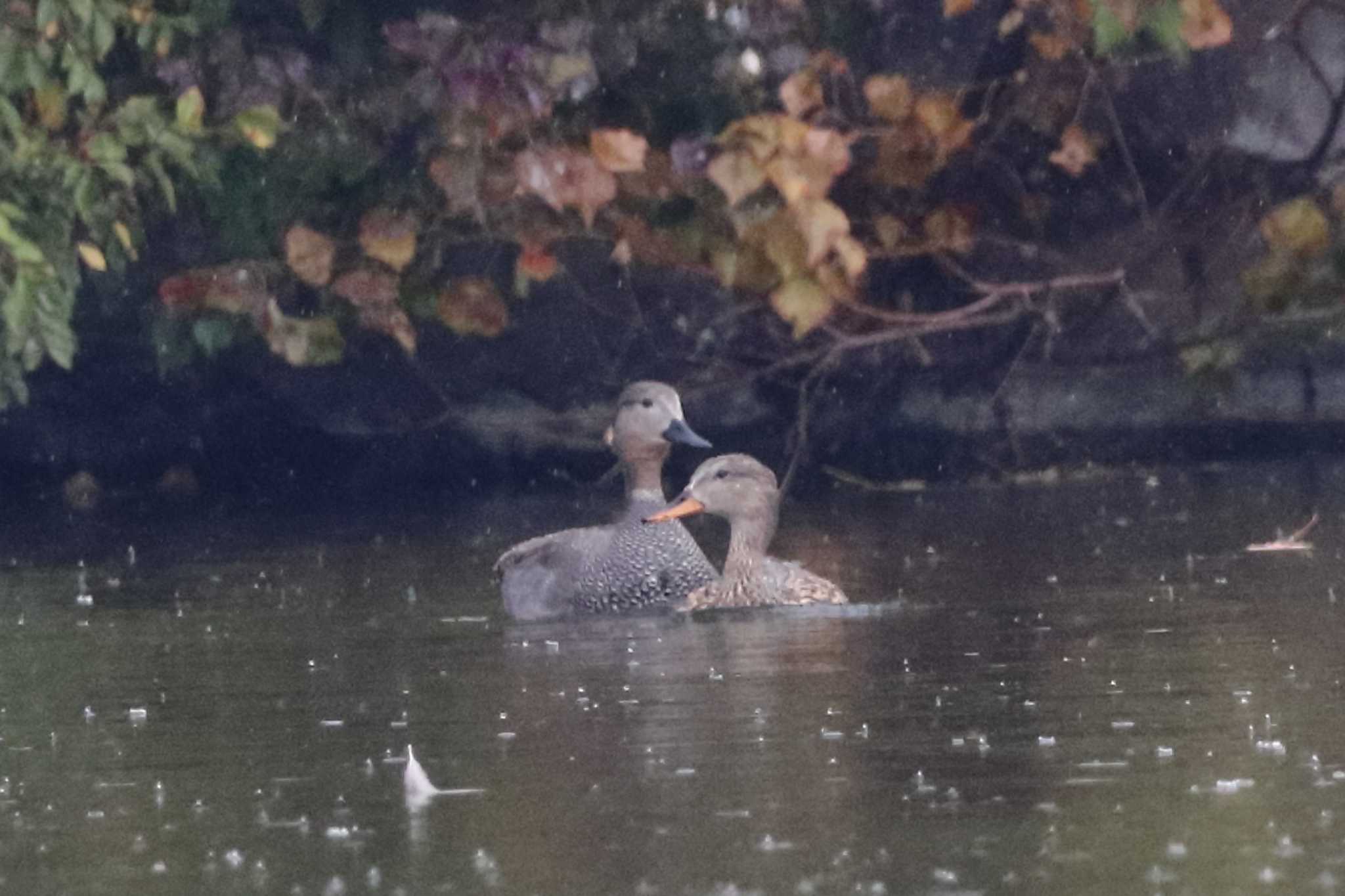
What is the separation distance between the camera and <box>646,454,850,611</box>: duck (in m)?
8.50

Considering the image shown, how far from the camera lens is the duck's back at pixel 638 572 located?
888cm

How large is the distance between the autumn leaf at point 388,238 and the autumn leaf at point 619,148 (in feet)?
2.74

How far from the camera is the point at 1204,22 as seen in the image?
10898 mm

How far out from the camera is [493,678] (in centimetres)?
717

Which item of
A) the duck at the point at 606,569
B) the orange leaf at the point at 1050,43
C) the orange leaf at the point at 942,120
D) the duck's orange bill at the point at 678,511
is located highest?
the orange leaf at the point at 1050,43

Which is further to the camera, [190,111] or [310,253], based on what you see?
[310,253]

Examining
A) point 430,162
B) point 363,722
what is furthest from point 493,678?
point 430,162

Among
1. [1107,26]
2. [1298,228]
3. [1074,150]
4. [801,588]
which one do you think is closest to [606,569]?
[801,588]

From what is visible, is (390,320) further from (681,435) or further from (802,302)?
(681,435)

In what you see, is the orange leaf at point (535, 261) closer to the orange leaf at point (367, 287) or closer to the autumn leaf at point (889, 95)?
the orange leaf at point (367, 287)

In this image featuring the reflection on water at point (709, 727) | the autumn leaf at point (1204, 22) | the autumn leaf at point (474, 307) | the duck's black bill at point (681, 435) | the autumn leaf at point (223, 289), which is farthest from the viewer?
the autumn leaf at point (474, 307)

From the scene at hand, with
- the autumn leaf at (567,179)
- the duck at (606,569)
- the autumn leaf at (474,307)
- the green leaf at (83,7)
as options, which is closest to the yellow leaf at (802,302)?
the autumn leaf at (567,179)

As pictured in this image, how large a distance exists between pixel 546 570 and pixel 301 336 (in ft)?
10.2

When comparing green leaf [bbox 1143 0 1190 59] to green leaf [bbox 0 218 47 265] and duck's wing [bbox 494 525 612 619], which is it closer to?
duck's wing [bbox 494 525 612 619]
